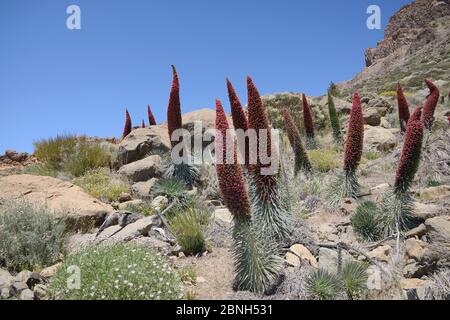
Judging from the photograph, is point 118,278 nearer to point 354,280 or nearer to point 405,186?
point 354,280

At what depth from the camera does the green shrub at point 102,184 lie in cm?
798

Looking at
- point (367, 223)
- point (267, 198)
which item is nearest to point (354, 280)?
point (267, 198)

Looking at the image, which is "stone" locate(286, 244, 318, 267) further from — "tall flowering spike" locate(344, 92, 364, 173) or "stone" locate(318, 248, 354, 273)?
"tall flowering spike" locate(344, 92, 364, 173)

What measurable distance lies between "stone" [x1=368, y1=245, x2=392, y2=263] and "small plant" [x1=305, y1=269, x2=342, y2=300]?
1.06m

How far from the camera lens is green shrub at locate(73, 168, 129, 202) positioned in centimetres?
798

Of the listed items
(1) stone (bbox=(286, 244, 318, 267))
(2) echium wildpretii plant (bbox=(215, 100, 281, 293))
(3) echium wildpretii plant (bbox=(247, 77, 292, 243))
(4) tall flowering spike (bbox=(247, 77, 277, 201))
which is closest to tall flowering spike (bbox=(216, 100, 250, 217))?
(2) echium wildpretii plant (bbox=(215, 100, 281, 293))

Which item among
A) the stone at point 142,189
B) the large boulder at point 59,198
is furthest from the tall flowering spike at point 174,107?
the large boulder at point 59,198

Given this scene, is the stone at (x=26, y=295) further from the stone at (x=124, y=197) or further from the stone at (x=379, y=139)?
the stone at (x=379, y=139)

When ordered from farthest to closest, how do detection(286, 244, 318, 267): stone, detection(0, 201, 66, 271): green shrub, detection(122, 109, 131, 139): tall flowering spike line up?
detection(122, 109, 131, 139): tall flowering spike → detection(0, 201, 66, 271): green shrub → detection(286, 244, 318, 267): stone

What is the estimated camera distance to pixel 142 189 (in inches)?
314
